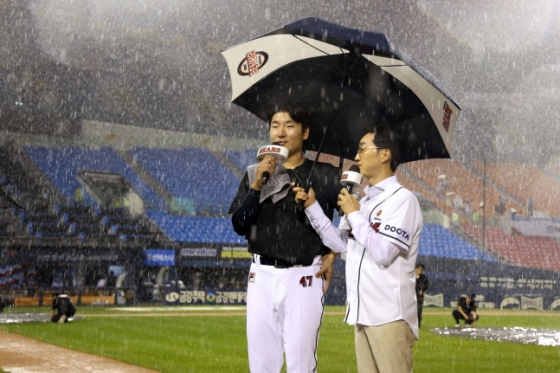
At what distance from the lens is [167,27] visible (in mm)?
32688

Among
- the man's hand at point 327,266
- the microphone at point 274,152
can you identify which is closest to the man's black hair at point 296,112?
the microphone at point 274,152

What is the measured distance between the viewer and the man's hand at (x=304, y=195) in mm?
4074

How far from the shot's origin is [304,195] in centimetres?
408

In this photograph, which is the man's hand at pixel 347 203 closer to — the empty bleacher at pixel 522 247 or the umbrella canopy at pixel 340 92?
the umbrella canopy at pixel 340 92

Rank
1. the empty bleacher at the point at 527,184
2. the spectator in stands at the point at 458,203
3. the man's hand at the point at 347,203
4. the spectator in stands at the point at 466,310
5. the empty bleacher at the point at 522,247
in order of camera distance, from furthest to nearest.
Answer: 1. the empty bleacher at the point at 527,184
2. the spectator in stands at the point at 458,203
3. the empty bleacher at the point at 522,247
4. the spectator in stands at the point at 466,310
5. the man's hand at the point at 347,203

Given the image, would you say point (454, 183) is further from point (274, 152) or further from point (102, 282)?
point (274, 152)

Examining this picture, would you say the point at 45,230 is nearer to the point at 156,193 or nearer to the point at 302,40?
the point at 156,193

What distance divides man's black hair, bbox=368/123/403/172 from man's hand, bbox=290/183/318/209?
47 cm

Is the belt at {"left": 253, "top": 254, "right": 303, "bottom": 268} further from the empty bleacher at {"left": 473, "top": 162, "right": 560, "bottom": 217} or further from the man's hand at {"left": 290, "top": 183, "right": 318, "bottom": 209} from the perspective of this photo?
the empty bleacher at {"left": 473, "top": 162, "right": 560, "bottom": 217}

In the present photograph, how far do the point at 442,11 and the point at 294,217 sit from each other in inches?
1139

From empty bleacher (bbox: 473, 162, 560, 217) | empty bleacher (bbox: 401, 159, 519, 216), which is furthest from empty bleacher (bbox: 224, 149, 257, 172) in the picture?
empty bleacher (bbox: 473, 162, 560, 217)

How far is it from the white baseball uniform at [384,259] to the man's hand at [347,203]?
2.0 inches

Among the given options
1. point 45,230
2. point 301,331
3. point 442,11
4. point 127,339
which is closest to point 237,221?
point 301,331

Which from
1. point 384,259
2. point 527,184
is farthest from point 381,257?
point 527,184
